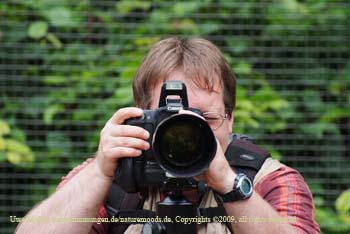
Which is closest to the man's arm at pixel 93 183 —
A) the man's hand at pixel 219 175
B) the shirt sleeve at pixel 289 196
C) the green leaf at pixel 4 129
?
the man's hand at pixel 219 175

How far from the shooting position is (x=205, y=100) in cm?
179

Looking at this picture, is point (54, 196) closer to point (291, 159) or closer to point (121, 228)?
point (121, 228)

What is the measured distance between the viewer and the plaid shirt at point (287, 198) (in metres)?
1.76

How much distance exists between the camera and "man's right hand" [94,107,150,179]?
63.7 inches

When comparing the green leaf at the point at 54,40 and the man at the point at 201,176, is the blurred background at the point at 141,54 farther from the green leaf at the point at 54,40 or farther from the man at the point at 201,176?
the man at the point at 201,176

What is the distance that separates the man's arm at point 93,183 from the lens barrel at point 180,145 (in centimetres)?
5

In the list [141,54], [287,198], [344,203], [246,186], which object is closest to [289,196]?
[287,198]

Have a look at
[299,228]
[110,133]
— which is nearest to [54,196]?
[110,133]

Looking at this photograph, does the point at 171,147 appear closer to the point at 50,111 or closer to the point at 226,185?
the point at 226,185

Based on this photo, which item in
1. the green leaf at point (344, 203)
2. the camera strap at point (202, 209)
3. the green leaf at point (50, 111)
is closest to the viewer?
the camera strap at point (202, 209)

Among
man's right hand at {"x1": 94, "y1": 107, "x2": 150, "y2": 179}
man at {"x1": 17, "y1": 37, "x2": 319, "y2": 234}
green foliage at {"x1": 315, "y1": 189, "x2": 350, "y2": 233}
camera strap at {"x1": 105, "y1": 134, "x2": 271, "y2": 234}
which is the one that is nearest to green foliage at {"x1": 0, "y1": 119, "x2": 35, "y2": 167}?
green foliage at {"x1": 315, "y1": 189, "x2": 350, "y2": 233}

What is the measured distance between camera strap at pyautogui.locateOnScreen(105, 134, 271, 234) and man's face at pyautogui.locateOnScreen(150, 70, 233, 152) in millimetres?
44

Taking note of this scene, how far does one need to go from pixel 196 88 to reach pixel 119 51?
1622 mm

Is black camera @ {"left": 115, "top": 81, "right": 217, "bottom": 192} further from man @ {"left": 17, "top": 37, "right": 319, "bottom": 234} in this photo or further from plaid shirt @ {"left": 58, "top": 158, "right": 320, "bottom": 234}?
plaid shirt @ {"left": 58, "top": 158, "right": 320, "bottom": 234}
